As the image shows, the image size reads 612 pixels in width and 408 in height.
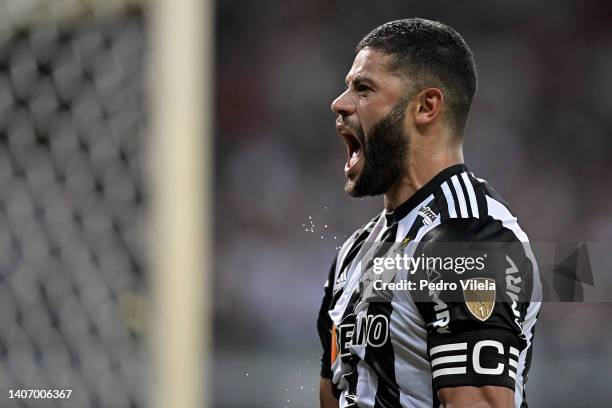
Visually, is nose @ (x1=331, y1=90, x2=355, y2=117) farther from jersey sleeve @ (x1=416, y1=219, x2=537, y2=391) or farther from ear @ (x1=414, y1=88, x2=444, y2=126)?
jersey sleeve @ (x1=416, y1=219, x2=537, y2=391)

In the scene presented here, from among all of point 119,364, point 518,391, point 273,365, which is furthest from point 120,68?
point 273,365

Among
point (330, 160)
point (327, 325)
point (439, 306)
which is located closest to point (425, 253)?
point (439, 306)

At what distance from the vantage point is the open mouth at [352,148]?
0.88m

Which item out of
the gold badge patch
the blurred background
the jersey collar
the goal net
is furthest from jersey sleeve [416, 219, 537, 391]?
the blurred background

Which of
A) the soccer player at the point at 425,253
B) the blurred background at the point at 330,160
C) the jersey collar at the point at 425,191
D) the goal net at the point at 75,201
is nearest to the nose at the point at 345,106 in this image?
the soccer player at the point at 425,253

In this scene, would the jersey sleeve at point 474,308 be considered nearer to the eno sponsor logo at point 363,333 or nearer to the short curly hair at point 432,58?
the eno sponsor logo at point 363,333

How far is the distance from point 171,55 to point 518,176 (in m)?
2.61

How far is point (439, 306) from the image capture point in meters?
0.76

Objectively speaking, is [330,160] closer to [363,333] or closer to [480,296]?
[363,333]

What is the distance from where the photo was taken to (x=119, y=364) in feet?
2.49

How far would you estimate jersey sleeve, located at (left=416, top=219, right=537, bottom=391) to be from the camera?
2.44 feet

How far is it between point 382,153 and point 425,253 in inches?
5.2

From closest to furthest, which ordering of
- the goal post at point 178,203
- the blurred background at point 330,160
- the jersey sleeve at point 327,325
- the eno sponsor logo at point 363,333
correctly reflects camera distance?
1. the goal post at point 178,203
2. the eno sponsor logo at point 363,333
3. the jersey sleeve at point 327,325
4. the blurred background at point 330,160

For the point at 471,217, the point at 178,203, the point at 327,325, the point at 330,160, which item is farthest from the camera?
the point at 330,160
